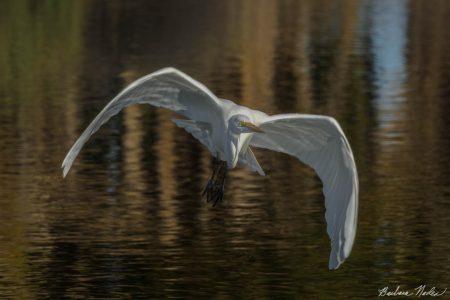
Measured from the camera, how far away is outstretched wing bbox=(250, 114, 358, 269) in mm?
14312

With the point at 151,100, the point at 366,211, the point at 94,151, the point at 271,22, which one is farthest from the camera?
the point at 271,22

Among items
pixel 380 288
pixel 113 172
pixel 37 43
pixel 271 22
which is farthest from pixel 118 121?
pixel 271 22

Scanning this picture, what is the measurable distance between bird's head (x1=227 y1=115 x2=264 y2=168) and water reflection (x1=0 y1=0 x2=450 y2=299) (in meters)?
1.76

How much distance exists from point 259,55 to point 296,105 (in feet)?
34.7

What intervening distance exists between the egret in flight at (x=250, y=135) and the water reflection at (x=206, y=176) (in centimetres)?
160

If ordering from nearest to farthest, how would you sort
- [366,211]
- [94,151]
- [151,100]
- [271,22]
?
[151,100] → [366,211] → [94,151] → [271,22]

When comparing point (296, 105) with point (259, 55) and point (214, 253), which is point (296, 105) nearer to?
point (259, 55)

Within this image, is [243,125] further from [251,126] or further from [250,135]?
[250,135]

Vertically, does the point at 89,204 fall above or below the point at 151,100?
below

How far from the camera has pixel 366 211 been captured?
2053cm

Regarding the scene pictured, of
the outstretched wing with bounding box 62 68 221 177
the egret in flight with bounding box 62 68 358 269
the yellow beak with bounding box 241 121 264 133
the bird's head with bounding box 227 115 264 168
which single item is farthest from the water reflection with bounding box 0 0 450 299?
the yellow beak with bounding box 241 121 264 133

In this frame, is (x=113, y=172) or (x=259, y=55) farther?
(x=259, y=55)

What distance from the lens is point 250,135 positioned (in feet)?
51.3

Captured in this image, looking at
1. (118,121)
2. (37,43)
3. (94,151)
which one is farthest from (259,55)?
(94,151)
